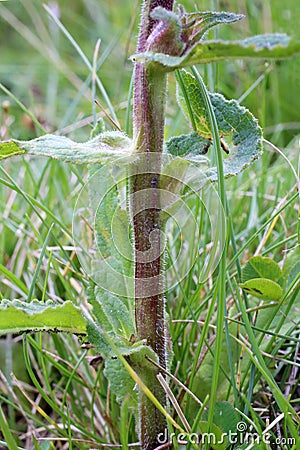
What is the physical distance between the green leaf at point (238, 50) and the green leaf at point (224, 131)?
22 centimetres

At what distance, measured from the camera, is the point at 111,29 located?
11.1 ft

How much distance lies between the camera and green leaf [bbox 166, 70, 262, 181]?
92 centimetres

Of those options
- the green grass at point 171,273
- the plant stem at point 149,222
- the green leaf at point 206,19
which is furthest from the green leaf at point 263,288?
the green leaf at point 206,19

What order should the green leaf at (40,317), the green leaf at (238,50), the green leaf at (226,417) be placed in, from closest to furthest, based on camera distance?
1. the green leaf at (238,50)
2. the green leaf at (40,317)
3. the green leaf at (226,417)

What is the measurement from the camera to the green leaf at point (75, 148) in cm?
79

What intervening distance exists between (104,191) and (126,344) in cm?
33

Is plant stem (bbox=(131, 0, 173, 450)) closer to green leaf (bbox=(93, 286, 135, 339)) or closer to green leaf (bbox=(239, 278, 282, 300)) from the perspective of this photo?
green leaf (bbox=(93, 286, 135, 339))

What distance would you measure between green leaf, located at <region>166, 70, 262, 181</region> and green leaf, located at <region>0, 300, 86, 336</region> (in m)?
0.30

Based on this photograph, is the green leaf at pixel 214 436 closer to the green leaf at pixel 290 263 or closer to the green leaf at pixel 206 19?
the green leaf at pixel 290 263

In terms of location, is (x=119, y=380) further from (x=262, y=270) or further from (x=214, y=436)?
(x=262, y=270)

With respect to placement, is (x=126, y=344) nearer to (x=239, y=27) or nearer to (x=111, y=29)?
(x=239, y=27)

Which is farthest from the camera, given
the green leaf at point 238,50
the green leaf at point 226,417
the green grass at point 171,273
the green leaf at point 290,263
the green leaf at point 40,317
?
the green leaf at point 290,263

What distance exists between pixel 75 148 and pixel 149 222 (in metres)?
0.15

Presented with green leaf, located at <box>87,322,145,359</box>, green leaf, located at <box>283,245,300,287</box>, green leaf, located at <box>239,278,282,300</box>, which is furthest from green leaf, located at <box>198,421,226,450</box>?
green leaf, located at <box>283,245,300,287</box>
